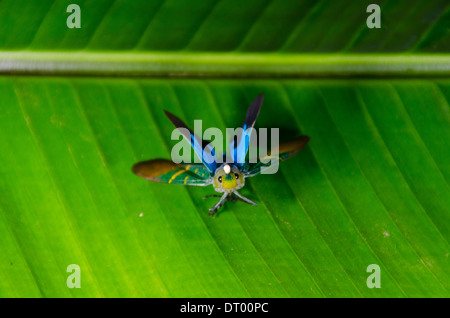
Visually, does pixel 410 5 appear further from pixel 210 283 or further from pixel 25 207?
pixel 25 207

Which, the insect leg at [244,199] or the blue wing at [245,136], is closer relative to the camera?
the blue wing at [245,136]

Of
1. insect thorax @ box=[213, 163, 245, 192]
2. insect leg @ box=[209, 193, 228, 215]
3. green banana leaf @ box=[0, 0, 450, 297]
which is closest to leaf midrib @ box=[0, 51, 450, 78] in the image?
green banana leaf @ box=[0, 0, 450, 297]

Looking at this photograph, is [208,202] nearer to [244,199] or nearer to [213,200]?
[213,200]

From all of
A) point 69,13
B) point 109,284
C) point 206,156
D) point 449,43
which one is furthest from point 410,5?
point 109,284

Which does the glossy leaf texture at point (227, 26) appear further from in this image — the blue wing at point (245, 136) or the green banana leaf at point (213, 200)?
the blue wing at point (245, 136)

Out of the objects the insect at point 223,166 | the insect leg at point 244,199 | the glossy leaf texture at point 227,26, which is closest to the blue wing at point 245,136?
the insect at point 223,166

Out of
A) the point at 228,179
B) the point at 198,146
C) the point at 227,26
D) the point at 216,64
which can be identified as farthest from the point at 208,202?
the point at 227,26
